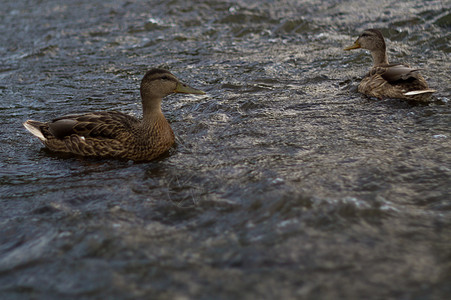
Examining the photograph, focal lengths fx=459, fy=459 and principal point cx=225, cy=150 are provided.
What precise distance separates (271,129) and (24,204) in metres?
3.48

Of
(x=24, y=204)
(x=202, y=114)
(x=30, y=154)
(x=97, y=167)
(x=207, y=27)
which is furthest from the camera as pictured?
(x=207, y=27)

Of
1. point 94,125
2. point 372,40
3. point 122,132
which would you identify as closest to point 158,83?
point 122,132

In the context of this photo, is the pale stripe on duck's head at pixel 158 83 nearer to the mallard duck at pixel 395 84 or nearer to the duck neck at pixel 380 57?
the mallard duck at pixel 395 84

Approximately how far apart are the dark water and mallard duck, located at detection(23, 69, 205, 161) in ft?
Result: 0.69

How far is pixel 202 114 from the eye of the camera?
24.9 feet

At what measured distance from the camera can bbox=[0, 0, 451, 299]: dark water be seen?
142 inches

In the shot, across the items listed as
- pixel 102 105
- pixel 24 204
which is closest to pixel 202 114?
pixel 102 105

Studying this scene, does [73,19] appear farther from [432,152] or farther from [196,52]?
[432,152]

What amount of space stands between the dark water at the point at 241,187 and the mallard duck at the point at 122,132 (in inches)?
8.2

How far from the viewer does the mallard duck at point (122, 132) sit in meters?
6.11

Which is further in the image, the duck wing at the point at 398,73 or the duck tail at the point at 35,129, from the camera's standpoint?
the duck wing at the point at 398,73

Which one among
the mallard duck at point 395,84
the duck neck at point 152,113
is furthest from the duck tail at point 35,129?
the mallard duck at point 395,84

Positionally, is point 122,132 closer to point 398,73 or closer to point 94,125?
point 94,125

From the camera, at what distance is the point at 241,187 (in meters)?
4.96
